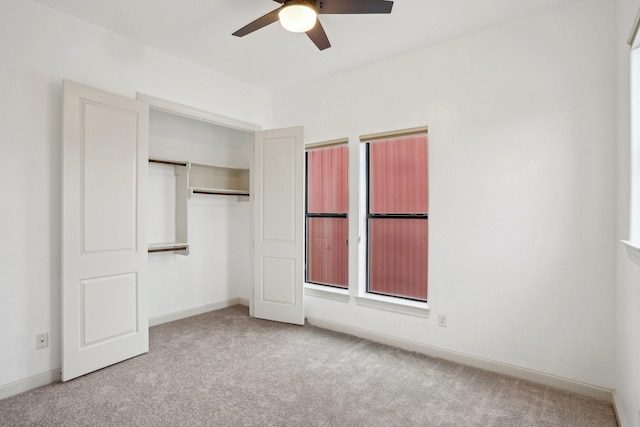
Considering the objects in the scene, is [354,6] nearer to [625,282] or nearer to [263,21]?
[263,21]

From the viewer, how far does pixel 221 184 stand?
16.1 feet

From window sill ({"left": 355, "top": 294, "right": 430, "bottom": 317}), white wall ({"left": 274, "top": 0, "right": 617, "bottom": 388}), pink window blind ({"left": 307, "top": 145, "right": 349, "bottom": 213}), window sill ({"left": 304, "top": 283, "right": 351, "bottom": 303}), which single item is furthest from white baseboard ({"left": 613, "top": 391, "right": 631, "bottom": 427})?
pink window blind ({"left": 307, "top": 145, "right": 349, "bottom": 213})

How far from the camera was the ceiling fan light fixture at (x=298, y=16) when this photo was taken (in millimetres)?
2125

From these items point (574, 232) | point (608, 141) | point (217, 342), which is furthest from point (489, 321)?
point (217, 342)

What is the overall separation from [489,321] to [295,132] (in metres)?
2.83

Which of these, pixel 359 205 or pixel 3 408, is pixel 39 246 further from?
pixel 359 205

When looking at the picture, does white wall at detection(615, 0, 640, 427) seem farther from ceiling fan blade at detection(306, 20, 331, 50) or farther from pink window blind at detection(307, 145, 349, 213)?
pink window blind at detection(307, 145, 349, 213)

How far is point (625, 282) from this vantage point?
216 centimetres

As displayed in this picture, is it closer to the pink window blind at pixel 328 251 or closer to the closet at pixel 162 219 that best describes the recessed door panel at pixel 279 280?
the closet at pixel 162 219

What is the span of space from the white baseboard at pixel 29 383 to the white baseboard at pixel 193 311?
1301mm

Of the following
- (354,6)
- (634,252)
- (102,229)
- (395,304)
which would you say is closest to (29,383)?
(102,229)

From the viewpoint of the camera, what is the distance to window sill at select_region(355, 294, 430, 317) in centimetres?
334

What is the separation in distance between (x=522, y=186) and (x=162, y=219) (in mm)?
3926

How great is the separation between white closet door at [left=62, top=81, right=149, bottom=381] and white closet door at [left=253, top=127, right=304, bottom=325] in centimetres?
140
